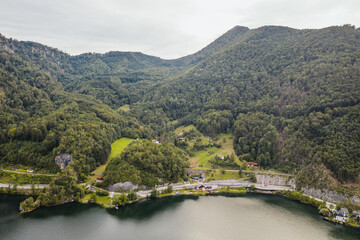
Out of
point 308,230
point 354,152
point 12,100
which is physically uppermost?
point 12,100

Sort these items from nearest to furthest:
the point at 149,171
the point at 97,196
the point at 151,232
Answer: the point at 151,232 → the point at 97,196 → the point at 149,171

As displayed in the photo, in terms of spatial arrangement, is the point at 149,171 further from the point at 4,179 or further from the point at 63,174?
the point at 4,179

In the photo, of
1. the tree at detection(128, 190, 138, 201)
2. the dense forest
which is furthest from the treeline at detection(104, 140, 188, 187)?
the tree at detection(128, 190, 138, 201)

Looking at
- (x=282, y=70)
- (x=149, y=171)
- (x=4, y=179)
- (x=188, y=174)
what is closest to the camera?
(x=4, y=179)

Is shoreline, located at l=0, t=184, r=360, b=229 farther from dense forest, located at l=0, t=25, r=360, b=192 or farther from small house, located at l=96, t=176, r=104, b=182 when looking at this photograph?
small house, located at l=96, t=176, r=104, b=182

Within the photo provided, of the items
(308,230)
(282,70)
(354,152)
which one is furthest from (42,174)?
(282,70)

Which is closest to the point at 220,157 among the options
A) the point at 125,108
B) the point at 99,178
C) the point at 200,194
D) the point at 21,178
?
the point at 200,194

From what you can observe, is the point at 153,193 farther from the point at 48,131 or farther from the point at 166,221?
the point at 48,131
